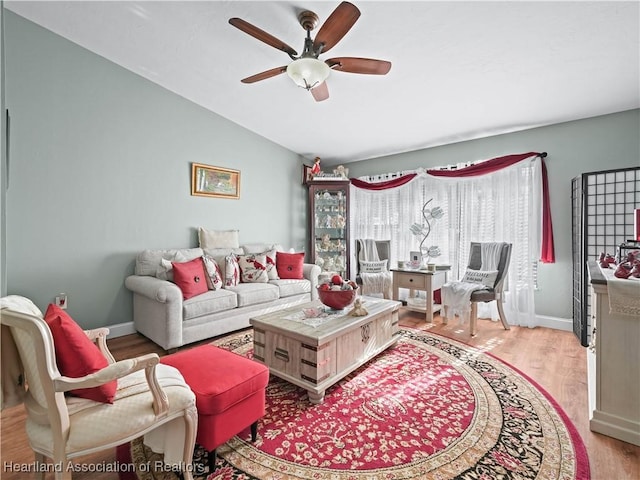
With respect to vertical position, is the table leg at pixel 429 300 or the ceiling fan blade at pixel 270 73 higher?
the ceiling fan blade at pixel 270 73

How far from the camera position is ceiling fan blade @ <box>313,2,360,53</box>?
Answer: 5.46ft

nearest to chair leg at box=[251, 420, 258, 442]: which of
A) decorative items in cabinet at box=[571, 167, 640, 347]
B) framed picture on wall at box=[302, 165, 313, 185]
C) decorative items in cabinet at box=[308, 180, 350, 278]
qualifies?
decorative items in cabinet at box=[571, 167, 640, 347]

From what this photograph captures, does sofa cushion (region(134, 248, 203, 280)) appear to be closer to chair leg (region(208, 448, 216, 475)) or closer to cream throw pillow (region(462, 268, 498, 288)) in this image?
chair leg (region(208, 448, 216, 475))

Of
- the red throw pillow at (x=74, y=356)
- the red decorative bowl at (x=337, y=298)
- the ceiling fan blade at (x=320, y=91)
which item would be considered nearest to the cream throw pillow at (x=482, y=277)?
the red decorative bowl at (x=337, y=298)

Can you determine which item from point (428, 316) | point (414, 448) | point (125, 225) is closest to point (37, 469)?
point (414, 448)

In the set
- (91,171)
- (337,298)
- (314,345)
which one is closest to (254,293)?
(337,298)

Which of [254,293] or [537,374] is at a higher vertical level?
[254,293]

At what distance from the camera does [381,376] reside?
2.34 metres

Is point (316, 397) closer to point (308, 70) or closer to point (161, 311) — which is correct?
point (161, 311)

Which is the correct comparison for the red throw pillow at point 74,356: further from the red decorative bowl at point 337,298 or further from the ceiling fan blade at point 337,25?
the ceiling fan blade at point 337,25

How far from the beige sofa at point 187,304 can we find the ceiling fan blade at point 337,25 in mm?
2406

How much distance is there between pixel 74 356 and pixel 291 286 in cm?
286

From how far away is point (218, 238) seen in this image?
405 cm

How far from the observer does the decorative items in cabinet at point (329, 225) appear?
518cm
